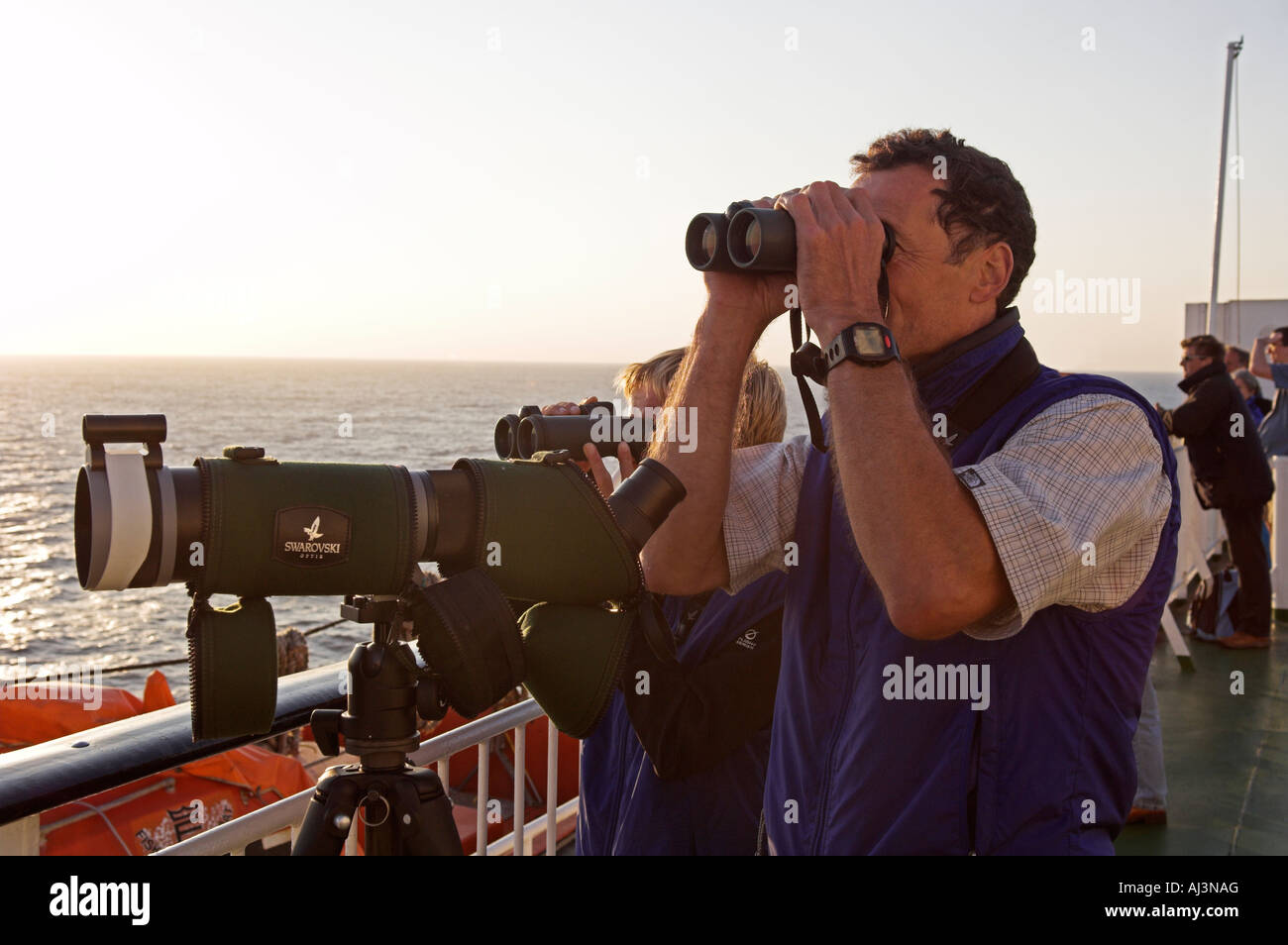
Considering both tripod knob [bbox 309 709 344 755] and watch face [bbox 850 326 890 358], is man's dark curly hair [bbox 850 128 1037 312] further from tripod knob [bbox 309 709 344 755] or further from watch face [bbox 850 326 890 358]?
tripod knob [bbox 309 709 344 755]

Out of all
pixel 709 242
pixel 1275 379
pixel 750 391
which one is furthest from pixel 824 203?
pixel 1275 379

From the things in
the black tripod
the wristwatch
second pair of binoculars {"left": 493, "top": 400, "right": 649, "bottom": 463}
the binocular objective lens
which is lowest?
the black tripod

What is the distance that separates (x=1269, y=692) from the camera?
19.0ft

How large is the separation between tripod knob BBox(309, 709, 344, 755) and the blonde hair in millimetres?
1100

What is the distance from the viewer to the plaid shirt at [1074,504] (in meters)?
1.32

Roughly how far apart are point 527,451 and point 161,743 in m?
0.72

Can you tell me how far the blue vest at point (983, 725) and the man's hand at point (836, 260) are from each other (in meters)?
0.18

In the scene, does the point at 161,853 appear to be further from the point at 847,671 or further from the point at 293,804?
the point at 847,671

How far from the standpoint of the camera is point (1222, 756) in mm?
4871

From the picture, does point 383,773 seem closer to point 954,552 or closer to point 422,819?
point 422,819

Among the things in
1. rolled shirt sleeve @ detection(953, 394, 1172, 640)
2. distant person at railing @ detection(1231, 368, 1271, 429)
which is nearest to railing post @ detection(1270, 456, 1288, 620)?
distant person at railing @ detection(1231, 368, 1271, 429)

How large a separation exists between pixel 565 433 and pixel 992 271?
2.42 feet

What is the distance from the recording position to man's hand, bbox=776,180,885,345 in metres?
1.47
